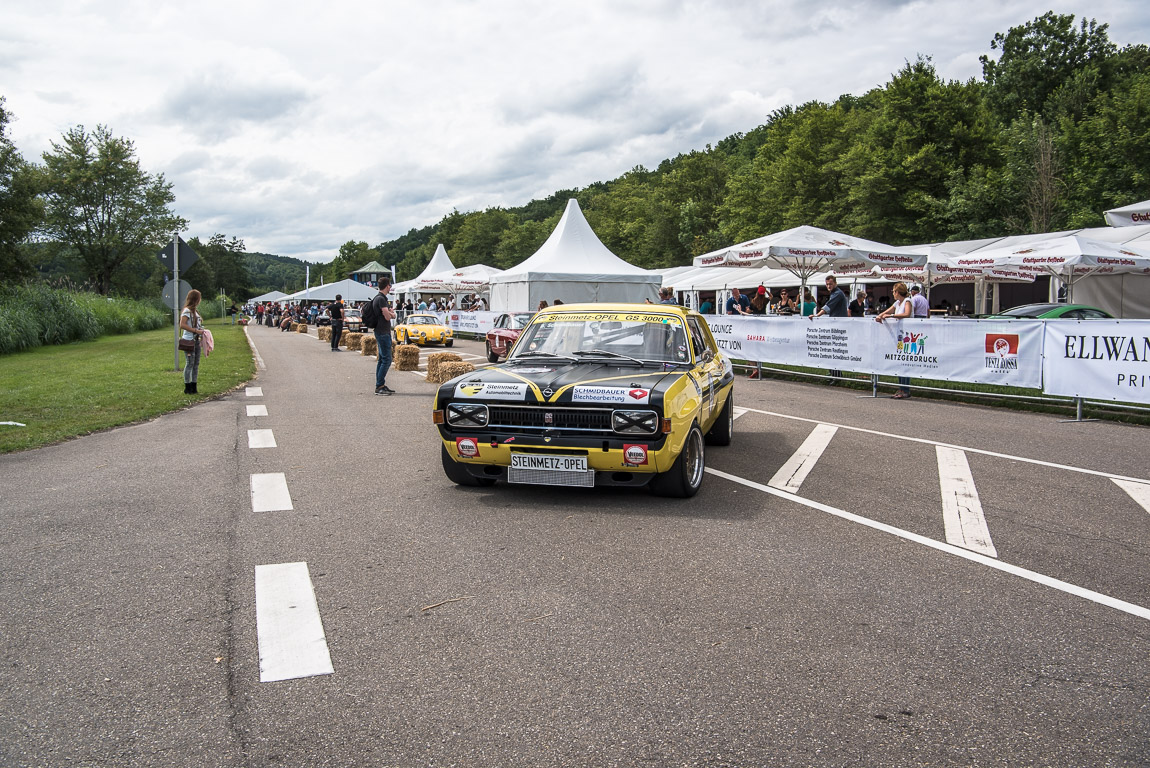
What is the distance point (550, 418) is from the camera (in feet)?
19.9

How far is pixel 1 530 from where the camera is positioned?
5.61 meters

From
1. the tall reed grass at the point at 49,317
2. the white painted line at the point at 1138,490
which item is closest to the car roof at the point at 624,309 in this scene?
the white painted line at the point at 1138,490

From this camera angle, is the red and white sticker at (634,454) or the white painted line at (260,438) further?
the white painted line at (260,438)

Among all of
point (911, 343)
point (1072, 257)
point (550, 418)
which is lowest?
point (550, 418)

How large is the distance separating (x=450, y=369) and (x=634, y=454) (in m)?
9.31

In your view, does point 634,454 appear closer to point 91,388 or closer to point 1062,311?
point 91,388

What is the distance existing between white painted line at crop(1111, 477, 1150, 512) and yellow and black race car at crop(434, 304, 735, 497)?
3.52m

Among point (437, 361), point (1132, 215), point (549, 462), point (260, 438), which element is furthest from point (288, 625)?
point (1132, 215)

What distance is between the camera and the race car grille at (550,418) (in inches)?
233

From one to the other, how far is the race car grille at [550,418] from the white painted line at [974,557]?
1.75 metres

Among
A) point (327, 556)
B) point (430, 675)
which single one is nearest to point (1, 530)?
point (327, 556)

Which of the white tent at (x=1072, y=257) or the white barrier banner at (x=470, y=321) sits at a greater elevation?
the white tent at (x=1072, y=257)

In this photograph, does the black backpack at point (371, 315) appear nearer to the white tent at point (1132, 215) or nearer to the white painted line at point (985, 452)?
the white painted line at point (985, 452)

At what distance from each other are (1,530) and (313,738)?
410 centimetres
